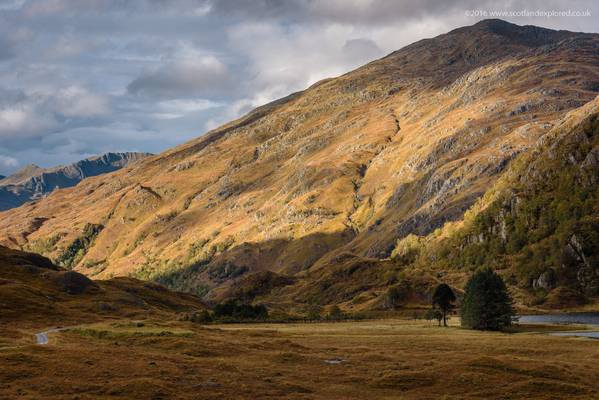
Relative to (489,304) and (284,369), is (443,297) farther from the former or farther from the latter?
(284,369)

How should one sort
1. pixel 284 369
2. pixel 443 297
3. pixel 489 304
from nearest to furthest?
pixel 284 369 < pixel 489 304 < pixel 443 297

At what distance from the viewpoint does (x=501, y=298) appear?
151750 mm

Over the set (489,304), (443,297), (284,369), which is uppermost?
(443,297)

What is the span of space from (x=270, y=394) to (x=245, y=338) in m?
56.2

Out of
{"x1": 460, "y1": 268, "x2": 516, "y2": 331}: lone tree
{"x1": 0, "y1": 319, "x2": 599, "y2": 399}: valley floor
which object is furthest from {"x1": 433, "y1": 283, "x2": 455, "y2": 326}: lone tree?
{"x1": 0, "y1": 319, "x2": 599, "y2": 399}: valley floor

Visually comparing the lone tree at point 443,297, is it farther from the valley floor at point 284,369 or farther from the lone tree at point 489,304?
the valley floor at point 284,369

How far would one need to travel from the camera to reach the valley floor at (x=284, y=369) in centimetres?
6419

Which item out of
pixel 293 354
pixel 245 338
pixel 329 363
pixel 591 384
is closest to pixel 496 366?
pixel 591 384

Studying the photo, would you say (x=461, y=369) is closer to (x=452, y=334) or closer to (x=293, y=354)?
(x=293, y=354)

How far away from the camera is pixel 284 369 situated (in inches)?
3127

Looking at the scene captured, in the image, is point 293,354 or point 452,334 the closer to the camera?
point 293,354

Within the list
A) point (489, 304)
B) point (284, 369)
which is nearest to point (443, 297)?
point (489, 304)

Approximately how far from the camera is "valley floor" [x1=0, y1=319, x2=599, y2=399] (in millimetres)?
64188

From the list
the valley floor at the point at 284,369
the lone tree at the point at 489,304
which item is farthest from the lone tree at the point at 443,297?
the valley floor at the point at 284,369
